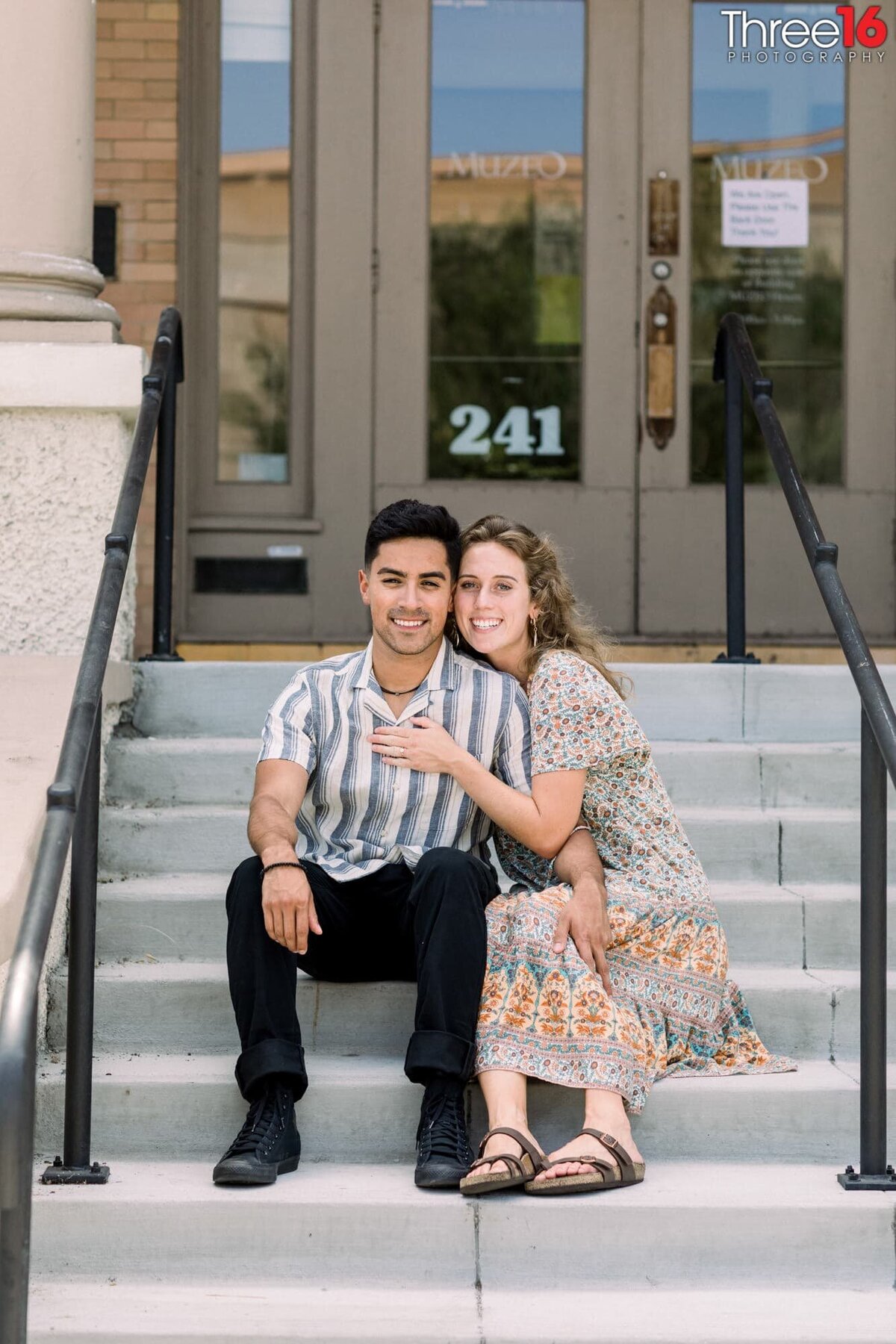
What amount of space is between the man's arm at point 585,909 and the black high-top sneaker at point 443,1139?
33 centimetres

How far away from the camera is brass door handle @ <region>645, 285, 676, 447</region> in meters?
5.65

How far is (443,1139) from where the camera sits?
2873mm

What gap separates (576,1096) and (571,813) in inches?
20.8

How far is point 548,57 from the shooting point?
18.4 ft

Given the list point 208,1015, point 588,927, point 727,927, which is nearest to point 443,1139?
point 588,927

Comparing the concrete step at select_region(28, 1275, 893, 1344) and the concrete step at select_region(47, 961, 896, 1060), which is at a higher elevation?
Result: the concrete step at select_region(47, 961, 896, 1060)

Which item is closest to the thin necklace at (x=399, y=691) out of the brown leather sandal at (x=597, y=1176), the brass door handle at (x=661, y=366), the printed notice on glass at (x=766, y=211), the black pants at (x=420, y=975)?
the black pants at (x=420, y=975)

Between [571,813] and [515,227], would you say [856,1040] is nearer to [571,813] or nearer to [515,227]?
[571,813]

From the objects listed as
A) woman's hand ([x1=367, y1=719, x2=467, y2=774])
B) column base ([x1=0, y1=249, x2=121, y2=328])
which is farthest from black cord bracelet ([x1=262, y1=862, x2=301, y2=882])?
column base ([x1=0, y1=249, x2=121, y2=328])

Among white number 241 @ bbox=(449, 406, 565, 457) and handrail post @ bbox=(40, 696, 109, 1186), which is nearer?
handrail post @ bbox=(40, 696, 109, 1186)

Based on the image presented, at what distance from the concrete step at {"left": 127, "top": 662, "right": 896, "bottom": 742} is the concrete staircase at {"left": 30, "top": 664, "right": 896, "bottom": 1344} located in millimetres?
389

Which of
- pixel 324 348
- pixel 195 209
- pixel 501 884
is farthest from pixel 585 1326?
pixel 195 209

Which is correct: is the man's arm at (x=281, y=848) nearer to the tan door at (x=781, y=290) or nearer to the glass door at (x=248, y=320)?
the glass door at (x=248, y=320)

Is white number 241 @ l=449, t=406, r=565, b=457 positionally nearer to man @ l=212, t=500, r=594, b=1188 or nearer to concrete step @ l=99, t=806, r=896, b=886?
concrete step @ l=99, t=806, r=896, b=886
